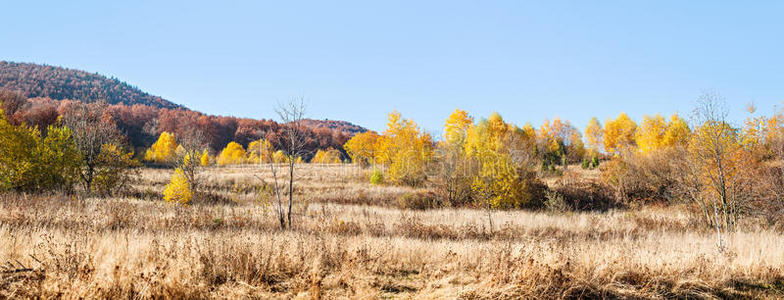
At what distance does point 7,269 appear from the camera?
4.05m

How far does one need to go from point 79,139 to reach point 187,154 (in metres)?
8.11

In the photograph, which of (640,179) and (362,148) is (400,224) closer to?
(640,179)

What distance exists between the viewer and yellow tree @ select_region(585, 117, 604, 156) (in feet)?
241

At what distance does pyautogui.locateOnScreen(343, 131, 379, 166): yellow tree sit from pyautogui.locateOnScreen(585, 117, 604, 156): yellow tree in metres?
47.1

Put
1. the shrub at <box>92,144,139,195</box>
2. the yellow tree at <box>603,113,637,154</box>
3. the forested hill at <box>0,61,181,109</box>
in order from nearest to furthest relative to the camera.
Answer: the shrub at <box>92,144,139,195</box> < the yellow tree at <box>603,113,637,154</box> < the forested hill at <box>0,61,181,109</box>

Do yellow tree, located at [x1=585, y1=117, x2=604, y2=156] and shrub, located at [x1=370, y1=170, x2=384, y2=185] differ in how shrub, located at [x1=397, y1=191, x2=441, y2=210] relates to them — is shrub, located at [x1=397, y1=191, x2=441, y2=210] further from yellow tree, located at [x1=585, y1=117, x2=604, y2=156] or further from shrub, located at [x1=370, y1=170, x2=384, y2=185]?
yellow tree, located at [x1=585, y1=117, x2=604, y2=156]

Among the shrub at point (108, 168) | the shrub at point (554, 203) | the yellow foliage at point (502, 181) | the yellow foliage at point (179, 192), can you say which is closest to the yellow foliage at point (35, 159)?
the shrub at point (108, 168)

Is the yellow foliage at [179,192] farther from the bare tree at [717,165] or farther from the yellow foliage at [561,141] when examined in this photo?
the yellow foliage at [561,141]

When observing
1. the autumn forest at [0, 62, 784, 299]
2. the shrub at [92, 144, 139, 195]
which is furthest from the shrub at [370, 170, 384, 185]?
the shrub at [92, 144, 139, 195]

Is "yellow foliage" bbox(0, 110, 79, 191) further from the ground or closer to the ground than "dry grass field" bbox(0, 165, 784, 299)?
further from the ground

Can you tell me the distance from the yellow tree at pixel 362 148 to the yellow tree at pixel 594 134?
1853 inches

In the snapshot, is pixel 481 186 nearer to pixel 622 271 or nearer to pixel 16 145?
pixel 622 271

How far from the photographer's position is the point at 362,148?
52.3 m

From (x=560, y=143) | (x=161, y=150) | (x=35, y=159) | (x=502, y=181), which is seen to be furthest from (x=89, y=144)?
(x=560, y=143)
